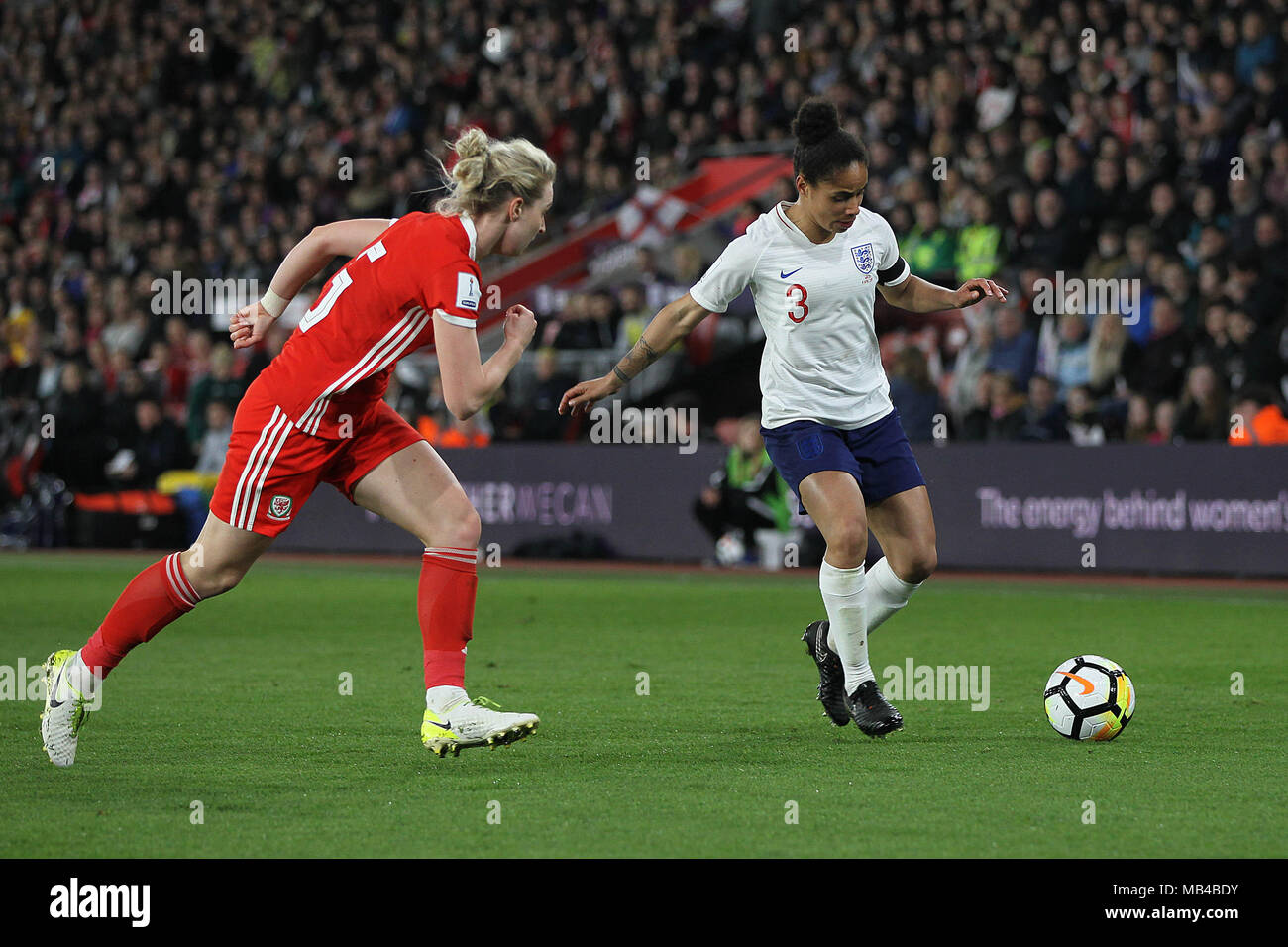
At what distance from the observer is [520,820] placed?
520 cm

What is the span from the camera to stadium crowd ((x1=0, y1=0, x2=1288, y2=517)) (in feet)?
50.9

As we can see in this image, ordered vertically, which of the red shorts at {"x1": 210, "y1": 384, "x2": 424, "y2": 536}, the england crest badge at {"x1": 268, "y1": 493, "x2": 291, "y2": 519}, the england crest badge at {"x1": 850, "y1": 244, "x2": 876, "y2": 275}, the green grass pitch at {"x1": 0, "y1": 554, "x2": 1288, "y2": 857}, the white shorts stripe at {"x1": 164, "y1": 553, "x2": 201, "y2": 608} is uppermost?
the england crest badge at {"x1": 850, "y1": 244, "x2": 876, "y2": 275}

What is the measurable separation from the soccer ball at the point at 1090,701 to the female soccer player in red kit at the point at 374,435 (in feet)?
6.78

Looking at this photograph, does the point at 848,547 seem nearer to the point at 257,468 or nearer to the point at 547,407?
the point at 257,468

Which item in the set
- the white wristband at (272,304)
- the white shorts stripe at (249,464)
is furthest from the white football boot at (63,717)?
the white wristband at (272,304)

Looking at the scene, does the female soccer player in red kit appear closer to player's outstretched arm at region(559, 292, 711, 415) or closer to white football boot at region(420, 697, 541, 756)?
white football boot at region(420, 697, 541, 756)

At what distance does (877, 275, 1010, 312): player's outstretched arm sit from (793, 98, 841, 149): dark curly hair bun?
2.85 ft

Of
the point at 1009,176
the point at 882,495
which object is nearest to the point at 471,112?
the point at 1009,176

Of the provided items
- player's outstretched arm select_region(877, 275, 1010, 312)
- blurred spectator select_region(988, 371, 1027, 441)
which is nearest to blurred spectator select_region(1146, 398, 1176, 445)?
blurred spectator select_region(988, 371, 1027, 441)

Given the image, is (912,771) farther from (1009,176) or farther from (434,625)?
(1009,176)

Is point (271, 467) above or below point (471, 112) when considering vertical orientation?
below

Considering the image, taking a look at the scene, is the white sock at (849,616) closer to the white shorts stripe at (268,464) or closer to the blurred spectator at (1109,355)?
the white shorts stripe at (268,464)
